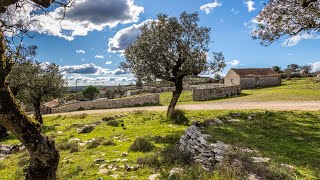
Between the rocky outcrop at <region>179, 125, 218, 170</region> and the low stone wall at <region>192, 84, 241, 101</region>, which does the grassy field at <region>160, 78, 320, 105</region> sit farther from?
the rocky outcrop at <region>179, 125, 218, 170</region>

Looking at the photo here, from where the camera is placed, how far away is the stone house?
66.4 m

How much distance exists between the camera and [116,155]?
13406mm

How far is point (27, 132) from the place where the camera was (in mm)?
7625

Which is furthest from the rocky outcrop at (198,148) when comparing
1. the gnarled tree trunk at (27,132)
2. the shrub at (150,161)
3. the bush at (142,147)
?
the gnarled tree trunk at (27,132)

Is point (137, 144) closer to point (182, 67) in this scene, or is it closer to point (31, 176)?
point (31, 176)

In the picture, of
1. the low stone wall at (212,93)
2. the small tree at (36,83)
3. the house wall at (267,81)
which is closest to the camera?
the small tree at (36,83)

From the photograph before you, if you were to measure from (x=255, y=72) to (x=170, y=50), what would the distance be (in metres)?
50.4

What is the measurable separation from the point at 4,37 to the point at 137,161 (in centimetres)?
706

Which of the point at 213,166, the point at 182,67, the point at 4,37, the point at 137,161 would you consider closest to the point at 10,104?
the point at 4,37

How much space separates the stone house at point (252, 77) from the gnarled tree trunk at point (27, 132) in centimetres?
6147

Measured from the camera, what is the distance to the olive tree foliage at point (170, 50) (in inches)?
969

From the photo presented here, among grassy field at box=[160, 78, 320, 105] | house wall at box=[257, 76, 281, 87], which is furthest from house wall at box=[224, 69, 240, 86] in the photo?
grassy field at box=[160, 78, 320, 105]

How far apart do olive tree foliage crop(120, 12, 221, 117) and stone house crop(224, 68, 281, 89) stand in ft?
141

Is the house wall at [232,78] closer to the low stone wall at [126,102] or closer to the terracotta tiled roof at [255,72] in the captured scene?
the terracotta tiled roof at [255,72]
